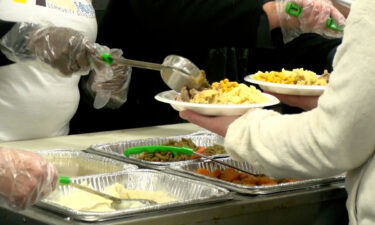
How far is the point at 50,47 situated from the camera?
1.94 m

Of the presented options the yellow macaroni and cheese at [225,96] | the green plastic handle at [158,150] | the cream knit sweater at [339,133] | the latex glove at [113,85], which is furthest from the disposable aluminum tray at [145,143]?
the cream knit sweater at [339,133]

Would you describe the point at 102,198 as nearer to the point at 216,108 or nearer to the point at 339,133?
the point at 216,108

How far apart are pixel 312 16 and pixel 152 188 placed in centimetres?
90

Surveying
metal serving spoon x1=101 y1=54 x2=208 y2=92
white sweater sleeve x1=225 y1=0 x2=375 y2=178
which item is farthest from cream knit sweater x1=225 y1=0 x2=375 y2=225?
metal serving spoon x1=101 y1=54 x2=208 y2=92

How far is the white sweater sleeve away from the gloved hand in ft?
1.19

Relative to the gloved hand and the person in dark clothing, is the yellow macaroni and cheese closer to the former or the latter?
the gloved hand

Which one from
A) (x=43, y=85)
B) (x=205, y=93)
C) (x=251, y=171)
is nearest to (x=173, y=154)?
(x=251, y=171)

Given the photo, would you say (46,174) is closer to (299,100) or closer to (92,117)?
(299,100)

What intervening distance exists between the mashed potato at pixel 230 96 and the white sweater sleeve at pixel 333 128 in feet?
0.56

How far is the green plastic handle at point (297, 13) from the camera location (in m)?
2.31

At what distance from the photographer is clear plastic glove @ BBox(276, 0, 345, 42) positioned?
2330 mm

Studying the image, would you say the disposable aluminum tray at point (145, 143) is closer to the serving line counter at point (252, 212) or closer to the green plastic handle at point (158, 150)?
the green plastic handle at point (158, 150)

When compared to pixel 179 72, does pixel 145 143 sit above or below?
below

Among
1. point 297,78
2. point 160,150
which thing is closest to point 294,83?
point 297,78
